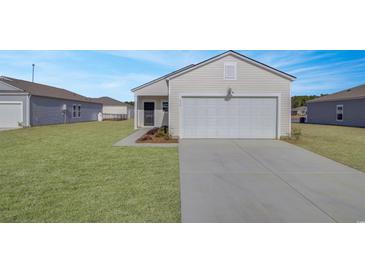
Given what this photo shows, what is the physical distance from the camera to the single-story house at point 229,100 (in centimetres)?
1258

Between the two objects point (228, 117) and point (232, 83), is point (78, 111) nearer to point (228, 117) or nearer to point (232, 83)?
point (228, 117)

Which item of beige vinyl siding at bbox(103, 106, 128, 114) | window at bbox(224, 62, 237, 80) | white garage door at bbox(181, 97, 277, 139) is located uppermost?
beige vinyl siding at bbox(103, 106, 128, 114)

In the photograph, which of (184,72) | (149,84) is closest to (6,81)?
(149,84)

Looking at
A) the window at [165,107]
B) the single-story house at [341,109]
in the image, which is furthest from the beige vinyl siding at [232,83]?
the single-story house at [341,109]

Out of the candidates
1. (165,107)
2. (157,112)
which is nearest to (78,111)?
(157,112)

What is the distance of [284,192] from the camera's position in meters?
4.86

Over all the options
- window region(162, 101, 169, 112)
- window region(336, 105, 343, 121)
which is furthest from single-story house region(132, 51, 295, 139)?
window region(336, 105, 343, 121)

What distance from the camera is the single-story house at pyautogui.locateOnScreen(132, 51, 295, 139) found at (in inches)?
495

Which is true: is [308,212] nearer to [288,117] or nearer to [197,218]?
[197,218]

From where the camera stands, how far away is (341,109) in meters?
26.6

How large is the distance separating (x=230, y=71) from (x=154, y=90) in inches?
362

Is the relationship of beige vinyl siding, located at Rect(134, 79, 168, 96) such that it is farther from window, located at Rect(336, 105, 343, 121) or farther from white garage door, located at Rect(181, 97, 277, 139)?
window, located at Rect(336, 105, 343, 121)

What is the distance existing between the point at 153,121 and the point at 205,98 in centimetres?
931

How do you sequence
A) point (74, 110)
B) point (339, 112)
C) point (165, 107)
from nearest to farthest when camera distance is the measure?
1. point (165, 107)
2. point (339, 112)
3. point (74, 110)
